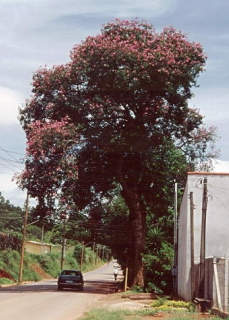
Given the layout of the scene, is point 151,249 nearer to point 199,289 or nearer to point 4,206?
point 199,289

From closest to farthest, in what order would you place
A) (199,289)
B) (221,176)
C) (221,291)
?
(221,291)
(199,289)
(221,176)

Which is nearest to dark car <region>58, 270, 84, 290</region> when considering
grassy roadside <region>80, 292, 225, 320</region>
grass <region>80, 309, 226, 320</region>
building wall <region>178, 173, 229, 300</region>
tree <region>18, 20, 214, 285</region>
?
tree <region>18, 20, 214, 285</region>

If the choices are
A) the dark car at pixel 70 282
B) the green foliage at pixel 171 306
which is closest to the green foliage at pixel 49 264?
the dark car at pixel 70 282

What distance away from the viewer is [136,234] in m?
38.2

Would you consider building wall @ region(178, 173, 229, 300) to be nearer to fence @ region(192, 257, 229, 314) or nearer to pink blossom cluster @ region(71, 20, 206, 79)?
fence @ region(192, 257, 229, 314)

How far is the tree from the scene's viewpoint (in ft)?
113

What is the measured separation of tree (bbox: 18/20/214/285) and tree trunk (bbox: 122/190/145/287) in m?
0.06

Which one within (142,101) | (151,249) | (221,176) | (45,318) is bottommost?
(45,318)

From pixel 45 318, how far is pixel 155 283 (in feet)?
59.1

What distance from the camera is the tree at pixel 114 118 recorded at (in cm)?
3450

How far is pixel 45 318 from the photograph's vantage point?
19.1m

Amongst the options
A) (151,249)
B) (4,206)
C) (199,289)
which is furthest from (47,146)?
(4,206)

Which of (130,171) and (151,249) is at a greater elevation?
(130,171)

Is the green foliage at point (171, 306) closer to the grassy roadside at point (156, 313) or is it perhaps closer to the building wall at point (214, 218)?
the grassy roadside at point (156, 313)
